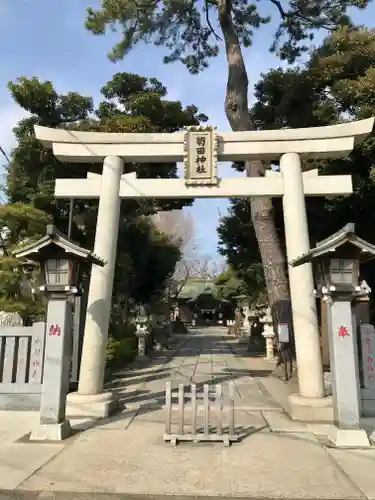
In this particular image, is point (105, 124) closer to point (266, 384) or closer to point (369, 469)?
point (266, 384)

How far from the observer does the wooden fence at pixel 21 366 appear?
8297mm

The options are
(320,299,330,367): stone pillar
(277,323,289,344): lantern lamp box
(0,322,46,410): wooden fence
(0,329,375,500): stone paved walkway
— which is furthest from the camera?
(320,299,330,367): stone pillar

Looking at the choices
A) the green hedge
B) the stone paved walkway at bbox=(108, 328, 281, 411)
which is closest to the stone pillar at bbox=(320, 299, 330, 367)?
the stone paved walkway at bbox=(108, 328, 281, 411)

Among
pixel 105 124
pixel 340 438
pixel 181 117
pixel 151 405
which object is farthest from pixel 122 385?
pixel 181 117

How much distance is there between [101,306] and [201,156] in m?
3.80

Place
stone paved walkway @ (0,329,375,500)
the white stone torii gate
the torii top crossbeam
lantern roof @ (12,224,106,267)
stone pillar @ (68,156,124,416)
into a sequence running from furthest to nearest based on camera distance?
the torii top crossbeam < the white stone torii gate < stone pillar @ (68,156,124,416) < lantern roof @ (12,224,106,267) < stone paved walkway @ (0,329,375,500)

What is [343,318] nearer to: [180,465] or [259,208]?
[180,465]

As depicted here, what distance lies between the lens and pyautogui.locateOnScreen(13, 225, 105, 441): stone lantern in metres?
6.47

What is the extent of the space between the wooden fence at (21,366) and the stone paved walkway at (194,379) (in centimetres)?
196

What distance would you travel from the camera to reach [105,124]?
15562mm

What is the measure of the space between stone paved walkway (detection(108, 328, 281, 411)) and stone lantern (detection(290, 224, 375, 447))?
8.48ft

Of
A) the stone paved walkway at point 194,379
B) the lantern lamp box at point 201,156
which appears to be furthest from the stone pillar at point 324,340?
the lantern lamp box at point 201,156

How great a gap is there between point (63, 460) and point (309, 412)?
4.31 meters

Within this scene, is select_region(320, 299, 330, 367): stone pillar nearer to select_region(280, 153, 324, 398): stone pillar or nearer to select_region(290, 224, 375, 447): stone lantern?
select_region(280, 153, 324, 398): stone pillar
